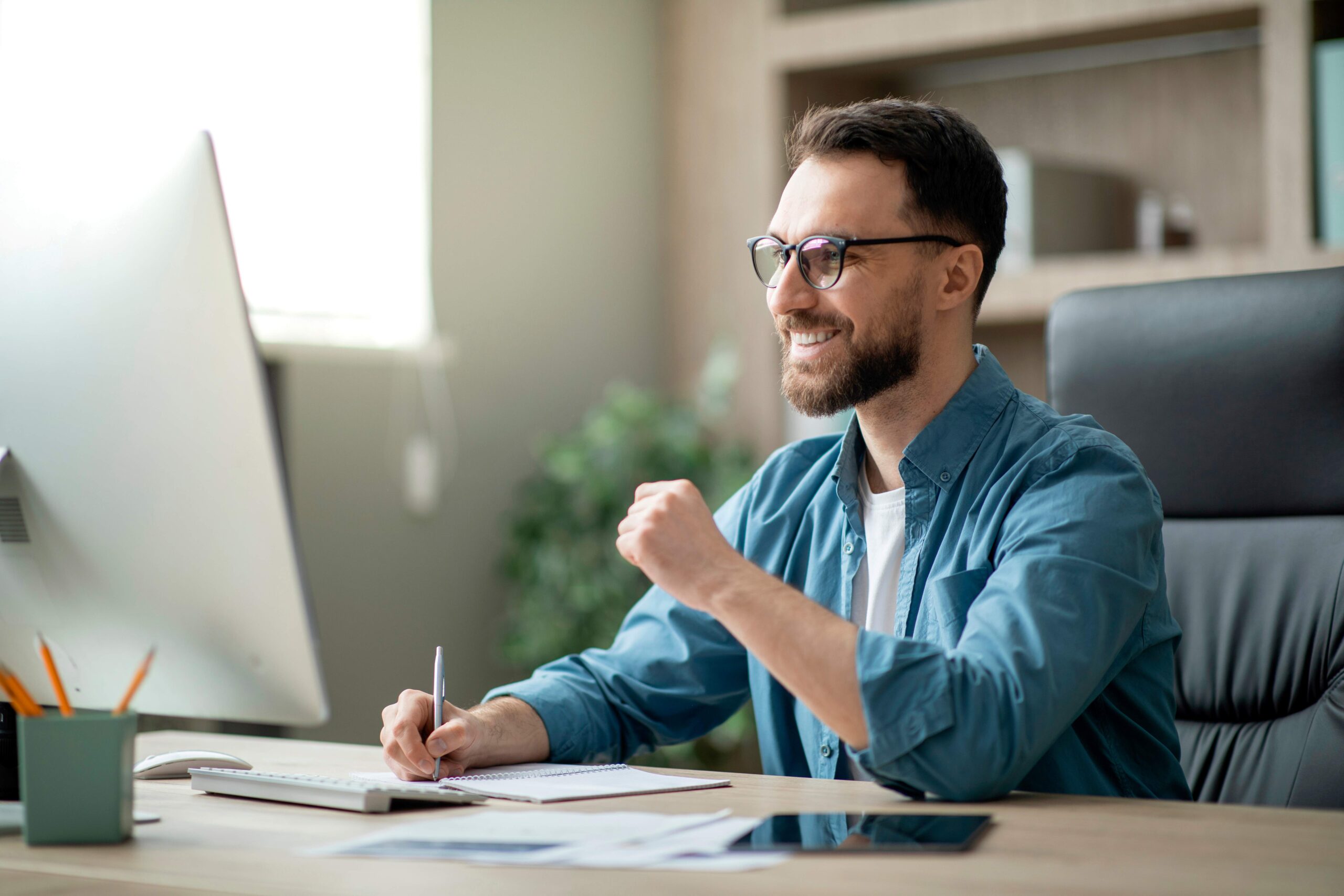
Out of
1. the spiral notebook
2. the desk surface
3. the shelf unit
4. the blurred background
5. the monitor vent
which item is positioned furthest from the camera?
the shelf unit

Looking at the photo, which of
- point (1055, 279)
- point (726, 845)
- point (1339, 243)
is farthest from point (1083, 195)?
point (726, 845)

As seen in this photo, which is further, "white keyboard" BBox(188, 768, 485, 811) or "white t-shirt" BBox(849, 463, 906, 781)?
"white t-shirt" BBox(849, 463, 906, 781)

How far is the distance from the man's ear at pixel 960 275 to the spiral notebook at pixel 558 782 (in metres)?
0.58

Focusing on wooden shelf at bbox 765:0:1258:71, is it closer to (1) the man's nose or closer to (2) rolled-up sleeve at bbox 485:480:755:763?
(1) the man's nose

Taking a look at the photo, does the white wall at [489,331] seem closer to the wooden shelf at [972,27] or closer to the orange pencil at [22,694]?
the wooden shelf at [972,27]

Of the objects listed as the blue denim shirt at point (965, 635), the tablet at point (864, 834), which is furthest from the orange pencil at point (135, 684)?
the blue denim shirt at point (965, 635)

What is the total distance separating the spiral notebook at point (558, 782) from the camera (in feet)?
3.48

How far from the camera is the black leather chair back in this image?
56.0 inches

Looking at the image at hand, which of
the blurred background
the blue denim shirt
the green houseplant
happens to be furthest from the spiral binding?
the green houseplant

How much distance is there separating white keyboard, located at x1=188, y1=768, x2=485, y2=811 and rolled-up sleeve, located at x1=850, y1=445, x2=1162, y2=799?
33cm

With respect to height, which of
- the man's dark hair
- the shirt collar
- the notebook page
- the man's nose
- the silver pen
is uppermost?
the man's dark hair

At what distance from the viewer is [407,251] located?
10.2 ft

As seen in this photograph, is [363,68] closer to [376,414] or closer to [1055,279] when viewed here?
[376,414]

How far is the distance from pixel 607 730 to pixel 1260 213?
242 centimetres
